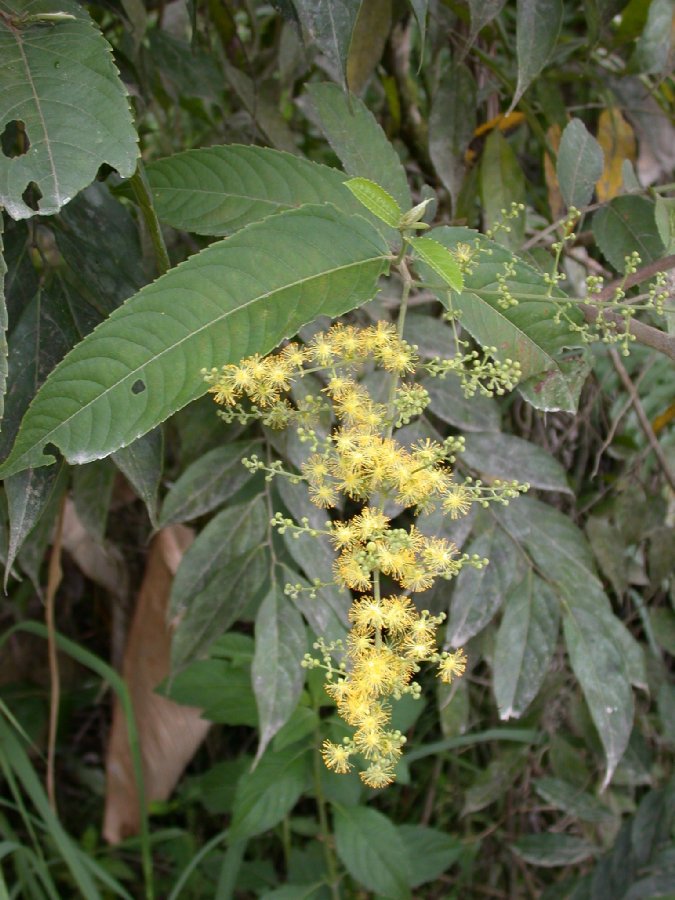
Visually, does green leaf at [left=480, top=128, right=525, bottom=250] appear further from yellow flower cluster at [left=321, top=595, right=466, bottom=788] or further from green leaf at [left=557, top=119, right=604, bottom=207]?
yellow flower cluster at [left=321, top=595, right=466, bottom=788]

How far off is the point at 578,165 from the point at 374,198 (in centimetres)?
46

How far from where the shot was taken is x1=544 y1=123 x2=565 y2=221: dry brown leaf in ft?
4.42

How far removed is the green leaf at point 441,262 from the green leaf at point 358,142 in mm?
287

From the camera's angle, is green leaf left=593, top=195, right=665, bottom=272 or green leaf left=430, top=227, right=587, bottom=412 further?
green leaf left=593, top=195, right=665, bottom=272

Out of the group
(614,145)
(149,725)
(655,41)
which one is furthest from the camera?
(149,725)

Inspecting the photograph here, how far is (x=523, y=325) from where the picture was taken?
95 centimetres

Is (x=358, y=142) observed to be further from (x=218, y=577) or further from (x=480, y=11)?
(x=218, y=577)

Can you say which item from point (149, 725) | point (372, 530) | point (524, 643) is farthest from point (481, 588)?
point (149, 725)

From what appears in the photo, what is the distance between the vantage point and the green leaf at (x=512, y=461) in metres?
1.22

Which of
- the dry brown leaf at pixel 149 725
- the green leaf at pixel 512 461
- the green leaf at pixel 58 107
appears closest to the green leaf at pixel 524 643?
the green leaf at pixel 512 461

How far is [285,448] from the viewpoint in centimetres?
117

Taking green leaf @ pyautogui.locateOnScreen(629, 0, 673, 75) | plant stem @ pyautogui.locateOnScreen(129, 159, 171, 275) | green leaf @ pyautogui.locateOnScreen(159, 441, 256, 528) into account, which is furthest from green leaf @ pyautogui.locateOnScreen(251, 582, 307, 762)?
green leaf @ pyautogui.locateOnScreen(629, 0, 673, 75)

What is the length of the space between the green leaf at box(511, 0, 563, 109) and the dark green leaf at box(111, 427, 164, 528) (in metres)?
0.59

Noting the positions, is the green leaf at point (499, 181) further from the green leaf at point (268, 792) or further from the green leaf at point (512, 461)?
the green leaf at point (268, 792)
